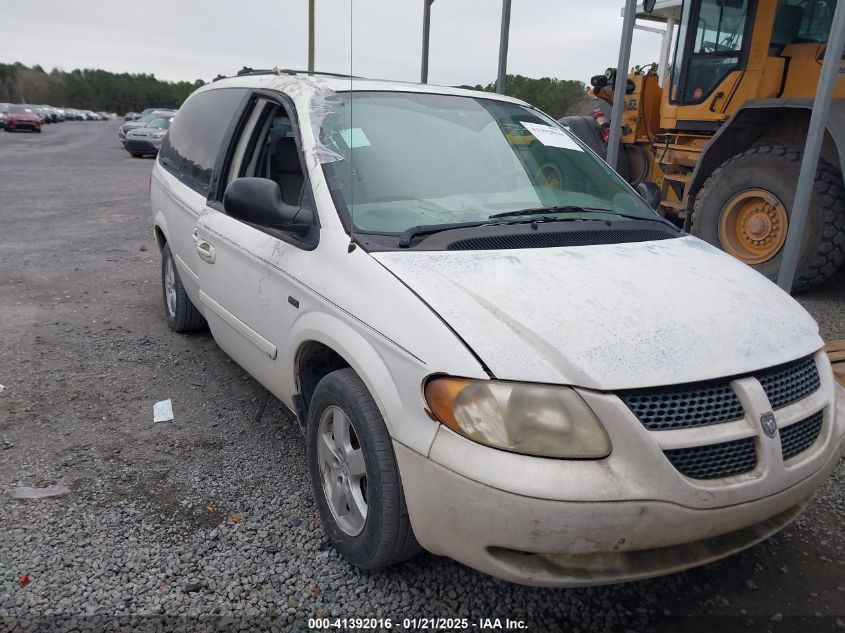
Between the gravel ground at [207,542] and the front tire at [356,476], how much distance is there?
0.16 m

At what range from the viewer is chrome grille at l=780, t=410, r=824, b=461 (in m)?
Answer: 2.16

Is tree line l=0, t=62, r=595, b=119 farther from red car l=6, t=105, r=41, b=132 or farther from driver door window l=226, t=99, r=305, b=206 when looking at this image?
driver door window l=226, t=99, r=305, b=206

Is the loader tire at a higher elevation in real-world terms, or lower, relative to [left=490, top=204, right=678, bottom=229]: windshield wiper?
lower

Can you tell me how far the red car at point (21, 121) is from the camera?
40.5m

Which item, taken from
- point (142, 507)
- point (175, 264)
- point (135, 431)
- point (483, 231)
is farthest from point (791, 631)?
point (175, 264)

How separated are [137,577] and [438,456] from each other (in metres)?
1.31

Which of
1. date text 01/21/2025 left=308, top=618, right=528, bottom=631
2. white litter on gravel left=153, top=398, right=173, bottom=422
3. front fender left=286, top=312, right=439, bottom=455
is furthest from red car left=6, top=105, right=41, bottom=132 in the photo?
date text 01/21/2025 left=308, top=618, right=528, bottom=631

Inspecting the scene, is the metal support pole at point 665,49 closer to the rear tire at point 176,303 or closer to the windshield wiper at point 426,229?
the rear tire at point 176,303

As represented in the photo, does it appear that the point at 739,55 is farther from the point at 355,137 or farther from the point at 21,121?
the point at 21,121

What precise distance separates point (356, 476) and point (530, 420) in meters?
0.79

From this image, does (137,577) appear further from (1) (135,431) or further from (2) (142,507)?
(1) (135,431)

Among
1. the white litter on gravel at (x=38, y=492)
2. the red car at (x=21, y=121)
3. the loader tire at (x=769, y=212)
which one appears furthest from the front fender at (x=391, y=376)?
the red car at (x=21, y=121)

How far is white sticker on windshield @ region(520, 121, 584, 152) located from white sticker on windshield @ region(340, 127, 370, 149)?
A: 0.98m

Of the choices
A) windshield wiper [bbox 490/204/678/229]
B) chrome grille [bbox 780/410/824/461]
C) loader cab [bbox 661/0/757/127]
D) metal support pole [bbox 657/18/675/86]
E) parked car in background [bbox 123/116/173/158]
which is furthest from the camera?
parked car in background [bbox 123/116/173/158]
